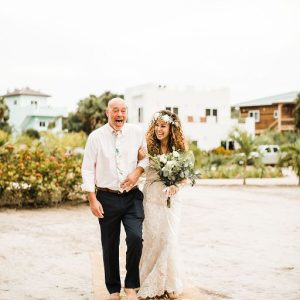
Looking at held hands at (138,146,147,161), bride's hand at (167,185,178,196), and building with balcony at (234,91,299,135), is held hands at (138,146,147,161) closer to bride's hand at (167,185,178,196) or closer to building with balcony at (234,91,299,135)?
bride's hand at (167,185,178,196)

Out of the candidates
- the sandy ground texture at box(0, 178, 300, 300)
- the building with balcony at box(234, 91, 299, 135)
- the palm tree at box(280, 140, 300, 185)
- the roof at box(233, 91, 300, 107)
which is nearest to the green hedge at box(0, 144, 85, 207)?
the sandy ground texture at box(0, 178, 300, 300)

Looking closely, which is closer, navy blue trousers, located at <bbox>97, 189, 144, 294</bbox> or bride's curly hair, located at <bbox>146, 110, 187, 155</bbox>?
navy blue trousers, located at <bbox>97, 189, 144, 294</bbox>

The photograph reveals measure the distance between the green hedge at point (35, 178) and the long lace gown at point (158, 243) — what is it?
7499mm

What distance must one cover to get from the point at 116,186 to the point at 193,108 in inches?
1513

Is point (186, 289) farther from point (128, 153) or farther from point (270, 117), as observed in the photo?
point (270, 117)

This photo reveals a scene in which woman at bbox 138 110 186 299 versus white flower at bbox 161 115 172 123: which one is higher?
white flower at bbox 161 115 172 123

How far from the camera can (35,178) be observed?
12.4 metres

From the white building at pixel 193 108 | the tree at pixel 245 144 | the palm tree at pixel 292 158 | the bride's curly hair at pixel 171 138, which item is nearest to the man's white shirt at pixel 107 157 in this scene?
the bride's curly hair at pixel 171 138

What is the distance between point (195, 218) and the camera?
466 inches

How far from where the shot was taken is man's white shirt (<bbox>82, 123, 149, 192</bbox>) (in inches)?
197

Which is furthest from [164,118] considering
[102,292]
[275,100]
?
[275,100]

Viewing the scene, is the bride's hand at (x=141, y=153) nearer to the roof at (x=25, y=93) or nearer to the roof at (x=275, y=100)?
the roof at (x=275, y=100)

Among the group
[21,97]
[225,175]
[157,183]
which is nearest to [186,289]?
[157,183]

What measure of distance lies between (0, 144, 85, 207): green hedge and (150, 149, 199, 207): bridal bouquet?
7.72 meters
